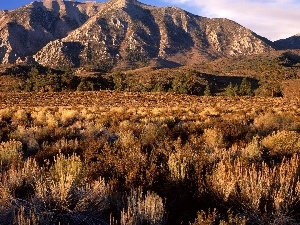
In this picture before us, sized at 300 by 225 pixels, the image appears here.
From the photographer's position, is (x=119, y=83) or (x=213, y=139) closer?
(x=213, y=139)

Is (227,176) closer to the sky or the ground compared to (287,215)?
closer to the sky

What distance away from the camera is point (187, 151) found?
24.1ft

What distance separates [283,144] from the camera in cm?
915

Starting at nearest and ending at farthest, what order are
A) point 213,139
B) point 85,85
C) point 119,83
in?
1. point 213,139
2. point 85,85
3. point 119,83

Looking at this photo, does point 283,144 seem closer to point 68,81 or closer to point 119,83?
point 119,83

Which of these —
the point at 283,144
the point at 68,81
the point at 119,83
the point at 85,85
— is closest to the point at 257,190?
the point at 283,144

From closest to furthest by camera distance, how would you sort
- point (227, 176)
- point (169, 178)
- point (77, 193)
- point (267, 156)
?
point (77, 193), point (227, 176), point (169, 178), point (267, 156)

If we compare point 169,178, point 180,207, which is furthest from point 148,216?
point 169,178

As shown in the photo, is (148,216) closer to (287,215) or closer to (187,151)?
(287,215)

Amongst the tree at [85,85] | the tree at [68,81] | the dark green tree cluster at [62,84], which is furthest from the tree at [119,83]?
the tree at [68,81]

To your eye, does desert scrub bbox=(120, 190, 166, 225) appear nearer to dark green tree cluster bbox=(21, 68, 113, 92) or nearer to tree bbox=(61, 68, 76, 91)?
dark green tree cluster bbox=(21, 68, 113, 92)

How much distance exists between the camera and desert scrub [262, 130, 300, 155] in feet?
29.2

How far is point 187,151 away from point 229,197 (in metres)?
2.21

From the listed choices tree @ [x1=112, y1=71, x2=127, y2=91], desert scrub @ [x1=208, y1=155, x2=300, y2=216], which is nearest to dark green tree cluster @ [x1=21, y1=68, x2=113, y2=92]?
tree @ [x1=112, y1=71, x2=127, y2=91]
